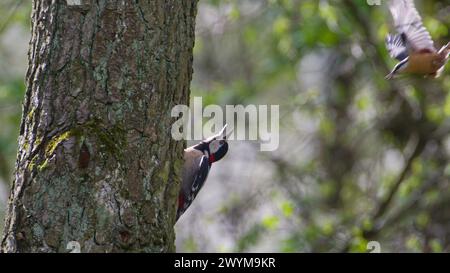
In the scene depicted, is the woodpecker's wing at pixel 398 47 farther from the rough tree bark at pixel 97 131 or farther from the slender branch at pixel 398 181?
the slender branch at pixel 398 181

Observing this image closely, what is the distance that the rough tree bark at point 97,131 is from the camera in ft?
9.37

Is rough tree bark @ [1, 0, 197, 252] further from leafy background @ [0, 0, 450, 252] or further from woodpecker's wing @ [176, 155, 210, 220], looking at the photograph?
leafy background @ [0, 0, 450, 252]

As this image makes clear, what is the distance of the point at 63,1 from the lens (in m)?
3.02

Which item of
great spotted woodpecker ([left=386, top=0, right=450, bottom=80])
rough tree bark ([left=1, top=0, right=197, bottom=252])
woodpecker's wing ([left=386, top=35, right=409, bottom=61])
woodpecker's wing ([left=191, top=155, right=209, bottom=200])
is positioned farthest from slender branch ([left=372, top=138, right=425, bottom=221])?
rough tree bark ([left=1, top=0, right=197, bottom=252])

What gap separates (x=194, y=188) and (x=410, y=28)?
153 cm

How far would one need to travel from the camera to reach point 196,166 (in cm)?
461

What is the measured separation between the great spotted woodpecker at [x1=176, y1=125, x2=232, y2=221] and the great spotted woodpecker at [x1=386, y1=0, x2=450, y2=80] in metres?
1.20

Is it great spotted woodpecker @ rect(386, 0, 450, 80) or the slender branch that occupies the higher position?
great spotted woodpecker @ rect(386, 0, 450, 80)

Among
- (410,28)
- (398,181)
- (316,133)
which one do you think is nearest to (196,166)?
(410,28)

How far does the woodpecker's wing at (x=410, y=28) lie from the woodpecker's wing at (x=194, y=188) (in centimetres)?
145

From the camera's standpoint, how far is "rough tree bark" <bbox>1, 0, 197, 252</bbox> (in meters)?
2.86

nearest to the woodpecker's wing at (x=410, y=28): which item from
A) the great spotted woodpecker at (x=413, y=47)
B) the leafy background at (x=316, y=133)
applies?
the great spotted woodpecker at (x=413, y=47)

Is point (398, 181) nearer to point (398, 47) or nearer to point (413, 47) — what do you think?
point (398, 47)
